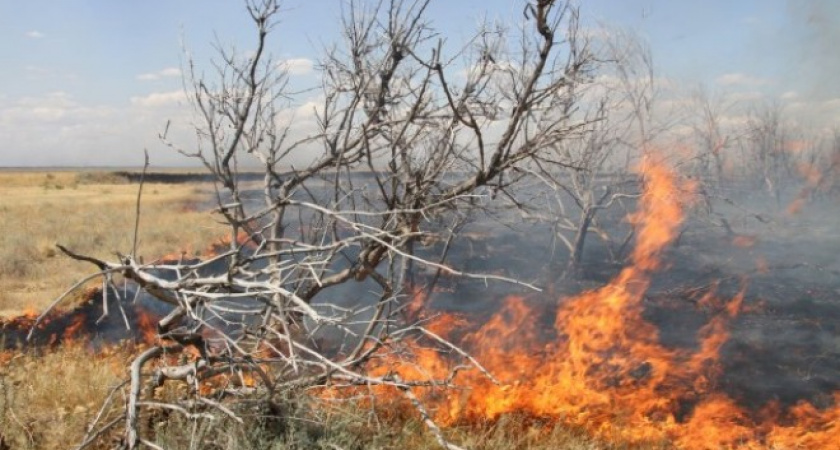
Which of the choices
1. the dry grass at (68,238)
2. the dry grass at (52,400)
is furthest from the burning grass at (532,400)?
the dry grass at (68,238)

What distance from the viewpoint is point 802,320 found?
33.7ft

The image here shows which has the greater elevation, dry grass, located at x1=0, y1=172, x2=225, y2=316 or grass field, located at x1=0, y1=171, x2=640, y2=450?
grass field, located at x1=0, y1=171, x2=640, y2=450

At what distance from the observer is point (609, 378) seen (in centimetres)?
811

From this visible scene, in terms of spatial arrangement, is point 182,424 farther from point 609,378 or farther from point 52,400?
point 609,378

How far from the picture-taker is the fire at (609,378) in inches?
257

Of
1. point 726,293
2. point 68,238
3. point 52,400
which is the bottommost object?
point 68,238

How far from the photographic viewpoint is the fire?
6.54 metres

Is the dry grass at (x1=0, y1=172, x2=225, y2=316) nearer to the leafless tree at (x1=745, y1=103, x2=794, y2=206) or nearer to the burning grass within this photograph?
the burning grass

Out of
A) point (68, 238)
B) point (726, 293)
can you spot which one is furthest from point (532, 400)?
point (68, 238)

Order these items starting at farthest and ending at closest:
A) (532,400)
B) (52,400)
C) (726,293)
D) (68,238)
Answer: (68,238) → (726,293) → (532,400) → (52,400)

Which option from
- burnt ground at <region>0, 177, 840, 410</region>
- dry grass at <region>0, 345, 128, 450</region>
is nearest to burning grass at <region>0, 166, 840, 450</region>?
dry grass at <region>0, 345, 128, 450</region>

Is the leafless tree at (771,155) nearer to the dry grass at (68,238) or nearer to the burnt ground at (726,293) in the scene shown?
the burnt ground at (726,293)

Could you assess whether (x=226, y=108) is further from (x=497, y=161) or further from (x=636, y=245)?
(x=636, y=245)

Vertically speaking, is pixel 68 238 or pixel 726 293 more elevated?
pixel 726 293
